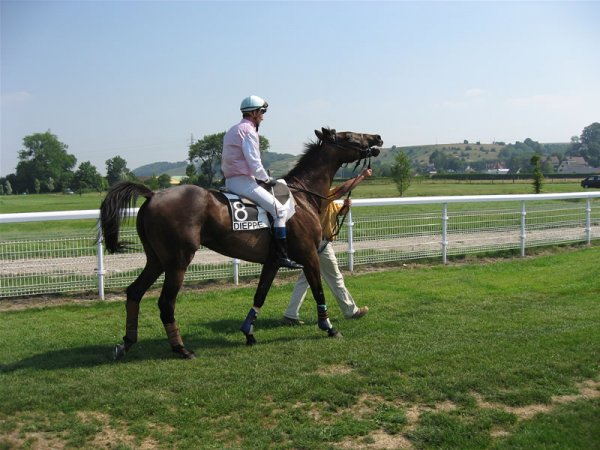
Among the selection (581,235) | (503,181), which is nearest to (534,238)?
(581,235)

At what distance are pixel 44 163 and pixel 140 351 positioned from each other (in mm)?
85576

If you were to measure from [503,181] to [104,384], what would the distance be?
6328cm

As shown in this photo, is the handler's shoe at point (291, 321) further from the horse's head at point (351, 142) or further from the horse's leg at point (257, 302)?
the horse's head at point (351, 142)

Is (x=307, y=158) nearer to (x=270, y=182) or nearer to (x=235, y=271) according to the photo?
(x=270, y=182)

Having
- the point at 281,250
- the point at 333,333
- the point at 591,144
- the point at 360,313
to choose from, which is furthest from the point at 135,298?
the point at 591,144

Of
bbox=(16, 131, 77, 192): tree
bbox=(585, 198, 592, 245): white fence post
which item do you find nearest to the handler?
bbox=(585, 198, 592, 245): white fence post

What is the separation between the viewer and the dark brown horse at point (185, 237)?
18.0 feet

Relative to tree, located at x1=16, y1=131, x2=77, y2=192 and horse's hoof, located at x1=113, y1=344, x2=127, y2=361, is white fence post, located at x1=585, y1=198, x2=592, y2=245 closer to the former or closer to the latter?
horse's hoof, located at x1=113, y1=344, x2=127, y2=361

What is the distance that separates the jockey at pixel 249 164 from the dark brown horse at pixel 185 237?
0.20m

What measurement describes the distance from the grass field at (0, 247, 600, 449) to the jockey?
1.38 m

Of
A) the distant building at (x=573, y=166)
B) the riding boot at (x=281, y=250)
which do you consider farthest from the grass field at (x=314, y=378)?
the distant building at (x=573, y=166)

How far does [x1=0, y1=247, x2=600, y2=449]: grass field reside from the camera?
3840mm

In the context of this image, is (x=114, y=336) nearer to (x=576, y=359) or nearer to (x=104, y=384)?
(x=104, y=384)

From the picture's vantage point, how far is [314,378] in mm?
4777
